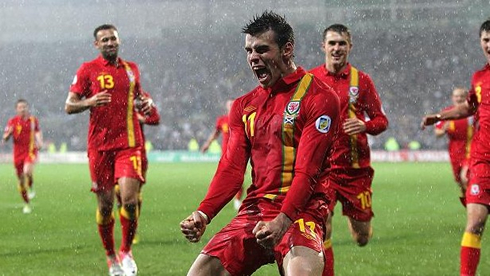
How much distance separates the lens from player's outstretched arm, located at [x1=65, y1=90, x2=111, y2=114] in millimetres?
7133

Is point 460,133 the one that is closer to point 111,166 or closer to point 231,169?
point 111,166

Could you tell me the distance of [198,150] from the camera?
37.7m

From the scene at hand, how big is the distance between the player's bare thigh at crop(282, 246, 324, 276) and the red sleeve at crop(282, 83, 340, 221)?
5.8 inches

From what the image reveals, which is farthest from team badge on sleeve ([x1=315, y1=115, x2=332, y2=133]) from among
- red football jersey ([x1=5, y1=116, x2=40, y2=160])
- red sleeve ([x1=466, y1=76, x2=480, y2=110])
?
red football jersey ([x1=5, y1=116, x2=40, y2=160])

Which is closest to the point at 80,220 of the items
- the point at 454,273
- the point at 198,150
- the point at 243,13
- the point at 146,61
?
the point at 454,273

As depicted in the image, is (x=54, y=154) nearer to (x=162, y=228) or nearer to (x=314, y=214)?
(x=162, y=228)

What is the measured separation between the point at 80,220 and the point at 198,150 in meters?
25.1

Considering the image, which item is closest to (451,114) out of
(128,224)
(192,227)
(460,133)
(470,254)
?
(470,254)

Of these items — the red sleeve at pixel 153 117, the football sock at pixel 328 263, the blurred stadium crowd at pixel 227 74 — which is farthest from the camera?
Answer: the blurred stadium crowd at pixel 227 74

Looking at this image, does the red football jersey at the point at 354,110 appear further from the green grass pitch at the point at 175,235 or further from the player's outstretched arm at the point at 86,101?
the player's outstretched arm at the point at 86,101

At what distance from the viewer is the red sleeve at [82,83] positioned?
766 cm

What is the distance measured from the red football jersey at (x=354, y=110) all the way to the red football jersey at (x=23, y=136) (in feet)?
34.2

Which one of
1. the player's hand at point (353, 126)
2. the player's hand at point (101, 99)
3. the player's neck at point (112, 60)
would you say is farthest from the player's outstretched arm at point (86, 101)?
the player's hand at point (353, 126)

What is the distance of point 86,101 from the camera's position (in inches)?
286
